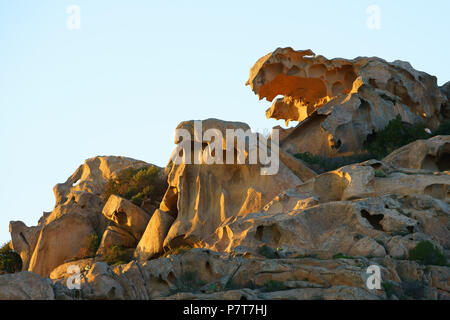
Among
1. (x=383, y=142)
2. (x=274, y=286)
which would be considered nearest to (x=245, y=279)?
(x=274, y=286)

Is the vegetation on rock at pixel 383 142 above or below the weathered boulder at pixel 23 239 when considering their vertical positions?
above

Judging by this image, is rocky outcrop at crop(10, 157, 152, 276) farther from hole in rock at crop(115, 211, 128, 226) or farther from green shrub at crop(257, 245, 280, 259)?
green shrub at crop(257, 245, 280, 259)

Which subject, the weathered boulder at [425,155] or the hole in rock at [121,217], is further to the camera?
the hole in rock at [121,217]

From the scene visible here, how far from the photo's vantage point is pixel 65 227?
A: 3894 cm

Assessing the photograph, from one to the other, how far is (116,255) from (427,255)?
17.6 meters

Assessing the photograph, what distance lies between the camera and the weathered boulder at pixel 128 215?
3778 centimetres

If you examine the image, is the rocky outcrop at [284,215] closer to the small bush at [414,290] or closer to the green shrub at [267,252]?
the small bush at [414,290]

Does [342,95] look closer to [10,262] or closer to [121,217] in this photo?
[121,217]

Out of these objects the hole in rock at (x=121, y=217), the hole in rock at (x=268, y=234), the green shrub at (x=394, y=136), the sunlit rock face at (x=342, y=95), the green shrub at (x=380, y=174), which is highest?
the sunlit rock face at (x=342, y=95)

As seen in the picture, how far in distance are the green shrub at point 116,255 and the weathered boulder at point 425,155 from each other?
1275cm

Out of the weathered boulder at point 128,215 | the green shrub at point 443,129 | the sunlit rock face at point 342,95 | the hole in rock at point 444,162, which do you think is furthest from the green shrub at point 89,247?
the green shrub at point 443,129

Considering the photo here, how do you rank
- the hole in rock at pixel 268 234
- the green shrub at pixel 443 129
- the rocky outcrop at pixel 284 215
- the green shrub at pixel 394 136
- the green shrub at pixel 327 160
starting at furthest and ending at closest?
1. the green shrub at pixel 443 129
2. the green shrub at pixel 394 136
3. the green shrub at pixel 327 160
4. the hole in rock at pixel 268 234
5. the rocky outcrop at pixel 284 215
